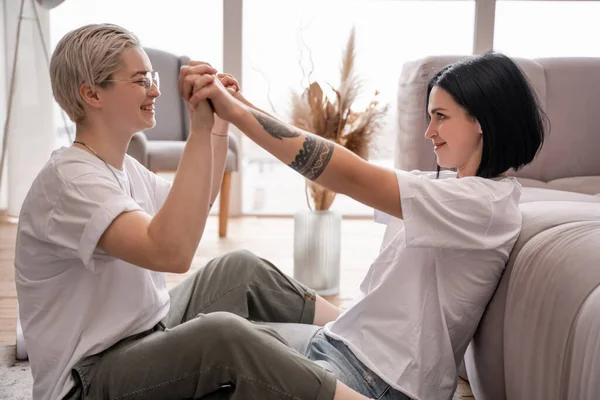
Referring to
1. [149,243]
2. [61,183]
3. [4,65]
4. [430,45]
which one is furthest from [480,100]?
[4,65]

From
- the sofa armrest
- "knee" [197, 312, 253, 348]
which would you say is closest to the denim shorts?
"knee" [197, 312, 253, 348]

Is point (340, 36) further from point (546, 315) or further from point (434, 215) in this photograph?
point (546, 315)

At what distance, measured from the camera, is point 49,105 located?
14.7 feet

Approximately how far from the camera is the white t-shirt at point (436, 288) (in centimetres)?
126

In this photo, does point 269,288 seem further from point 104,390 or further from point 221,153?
point 104,390

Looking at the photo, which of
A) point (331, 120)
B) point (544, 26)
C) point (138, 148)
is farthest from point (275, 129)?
point (544, 26)

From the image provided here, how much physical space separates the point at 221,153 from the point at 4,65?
345 centimetres

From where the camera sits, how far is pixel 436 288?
4.46 ft

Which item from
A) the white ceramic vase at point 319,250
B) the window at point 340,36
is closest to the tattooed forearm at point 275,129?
the white ceramic vase at point 319,250

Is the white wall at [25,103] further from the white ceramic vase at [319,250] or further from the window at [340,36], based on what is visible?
the white ceramic vase at [319,250]

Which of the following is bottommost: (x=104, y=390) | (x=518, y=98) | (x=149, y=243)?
(x=104, y=390)

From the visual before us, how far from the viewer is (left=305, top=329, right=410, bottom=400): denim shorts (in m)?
1.33

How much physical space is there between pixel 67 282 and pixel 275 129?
49cm

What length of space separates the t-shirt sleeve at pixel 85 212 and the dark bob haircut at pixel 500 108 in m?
0.70
